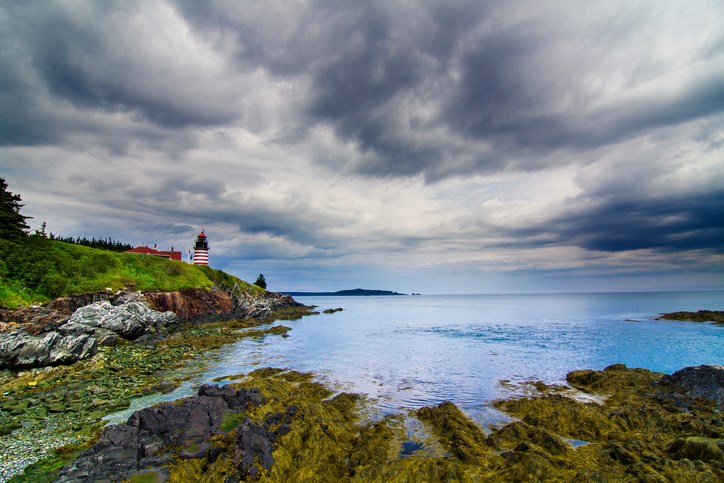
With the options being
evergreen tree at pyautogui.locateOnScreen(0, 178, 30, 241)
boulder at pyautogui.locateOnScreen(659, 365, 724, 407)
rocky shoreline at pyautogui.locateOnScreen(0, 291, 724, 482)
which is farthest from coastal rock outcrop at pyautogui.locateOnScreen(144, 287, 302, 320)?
boulder at pyautogui.locateOnScreen(659, 365, 724, 407)

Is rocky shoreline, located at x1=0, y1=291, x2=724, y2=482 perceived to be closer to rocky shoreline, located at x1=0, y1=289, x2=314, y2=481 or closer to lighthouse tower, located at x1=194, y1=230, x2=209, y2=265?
rocky shoreline, located at x1=0, y1=289, x2=314, y2=481

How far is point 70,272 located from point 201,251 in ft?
135

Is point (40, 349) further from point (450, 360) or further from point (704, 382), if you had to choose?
point (704, 382)

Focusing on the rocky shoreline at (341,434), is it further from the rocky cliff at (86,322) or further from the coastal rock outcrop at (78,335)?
the rocky cliff at (86,322)

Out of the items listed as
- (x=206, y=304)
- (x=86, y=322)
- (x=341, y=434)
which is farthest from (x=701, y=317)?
(x=86, y=322)

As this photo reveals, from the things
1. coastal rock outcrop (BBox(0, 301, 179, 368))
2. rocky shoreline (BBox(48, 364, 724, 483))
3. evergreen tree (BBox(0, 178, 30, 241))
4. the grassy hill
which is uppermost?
evergreen tree (BBox(0, 178, 30, 241))

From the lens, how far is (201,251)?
81500 mm

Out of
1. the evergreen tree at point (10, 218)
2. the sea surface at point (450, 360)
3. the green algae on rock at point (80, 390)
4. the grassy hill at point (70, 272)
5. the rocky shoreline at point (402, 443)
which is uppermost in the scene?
the evergreen tree at point (10, 218)

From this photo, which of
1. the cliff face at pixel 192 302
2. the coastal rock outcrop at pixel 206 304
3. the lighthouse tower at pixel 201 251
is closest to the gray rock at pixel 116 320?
the cliff face at pixel 192 302

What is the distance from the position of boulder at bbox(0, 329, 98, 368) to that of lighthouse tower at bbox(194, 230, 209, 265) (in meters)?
58.0

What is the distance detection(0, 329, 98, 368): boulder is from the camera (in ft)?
67.2

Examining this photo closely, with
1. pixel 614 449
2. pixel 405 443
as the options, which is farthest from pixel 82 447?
pixel 614 449

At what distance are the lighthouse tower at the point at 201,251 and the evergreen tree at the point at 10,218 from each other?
39786 millimetres

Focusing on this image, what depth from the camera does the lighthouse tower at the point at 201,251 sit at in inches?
3172
